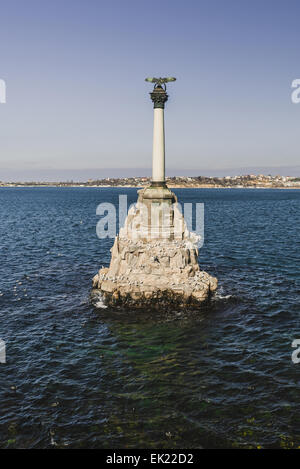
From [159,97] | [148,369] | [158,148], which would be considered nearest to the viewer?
[148,369]

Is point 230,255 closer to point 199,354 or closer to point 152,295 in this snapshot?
point 152,295

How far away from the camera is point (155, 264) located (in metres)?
23.5

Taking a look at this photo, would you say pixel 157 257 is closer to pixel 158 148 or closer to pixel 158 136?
pixel 158 148

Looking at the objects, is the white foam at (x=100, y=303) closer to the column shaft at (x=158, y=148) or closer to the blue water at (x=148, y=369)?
the blue water at (x=148, y=369)

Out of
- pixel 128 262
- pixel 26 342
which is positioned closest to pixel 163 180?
pixel 128 262

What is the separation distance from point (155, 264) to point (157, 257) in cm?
48

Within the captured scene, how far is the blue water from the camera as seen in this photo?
39.3 feet

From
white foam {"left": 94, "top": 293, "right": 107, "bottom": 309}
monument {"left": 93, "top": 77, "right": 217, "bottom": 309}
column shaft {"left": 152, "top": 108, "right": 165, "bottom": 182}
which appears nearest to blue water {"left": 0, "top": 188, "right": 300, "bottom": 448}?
white foam {"left": 94, "top": 293, "right": 107, "bottom": 309}

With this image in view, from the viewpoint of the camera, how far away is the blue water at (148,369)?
39.3ft

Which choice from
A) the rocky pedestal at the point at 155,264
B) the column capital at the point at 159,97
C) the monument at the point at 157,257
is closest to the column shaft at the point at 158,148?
the monument at the point at 157,257

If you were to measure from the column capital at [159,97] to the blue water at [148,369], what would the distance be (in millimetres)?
13948

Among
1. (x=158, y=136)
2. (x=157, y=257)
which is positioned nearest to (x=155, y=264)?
(x=157, y=257)

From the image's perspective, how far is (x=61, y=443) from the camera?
11.6 m

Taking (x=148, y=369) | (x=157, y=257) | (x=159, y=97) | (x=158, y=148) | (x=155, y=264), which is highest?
(x=159, y=97)
